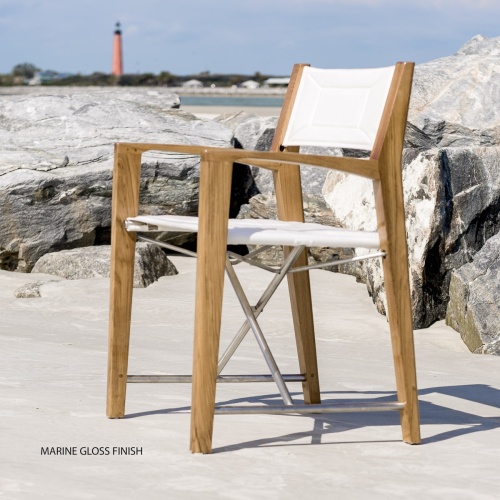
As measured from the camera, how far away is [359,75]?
3.66m

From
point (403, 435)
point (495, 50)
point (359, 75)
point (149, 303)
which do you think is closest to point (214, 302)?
point (403, 435)

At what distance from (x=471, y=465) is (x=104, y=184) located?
5545 mm

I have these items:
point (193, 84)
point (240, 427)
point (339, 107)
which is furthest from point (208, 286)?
point (193, 84)

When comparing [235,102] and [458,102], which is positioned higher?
[458,102]

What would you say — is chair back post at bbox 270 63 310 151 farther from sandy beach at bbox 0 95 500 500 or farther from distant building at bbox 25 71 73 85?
distant building at bbox 25 71 73 85

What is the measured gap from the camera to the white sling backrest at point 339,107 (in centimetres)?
353

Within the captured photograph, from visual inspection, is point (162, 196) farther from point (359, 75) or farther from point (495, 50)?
point (359, 75)

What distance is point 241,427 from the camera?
3.46 meters

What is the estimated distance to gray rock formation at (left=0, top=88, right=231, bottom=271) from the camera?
8109 mm

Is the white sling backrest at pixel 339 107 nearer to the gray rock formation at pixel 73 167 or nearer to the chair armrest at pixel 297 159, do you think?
the chair armrest at pixel 297 159

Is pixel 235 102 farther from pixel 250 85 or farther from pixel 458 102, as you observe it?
pixel 458 102

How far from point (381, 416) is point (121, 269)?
1.06 m

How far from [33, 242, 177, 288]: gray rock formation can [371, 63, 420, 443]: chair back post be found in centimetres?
375

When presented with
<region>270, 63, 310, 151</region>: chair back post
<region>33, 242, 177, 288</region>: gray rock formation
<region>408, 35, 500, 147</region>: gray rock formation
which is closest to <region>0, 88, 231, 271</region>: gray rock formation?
<region>33, 242, 177, 288</region>: gray rock formation
